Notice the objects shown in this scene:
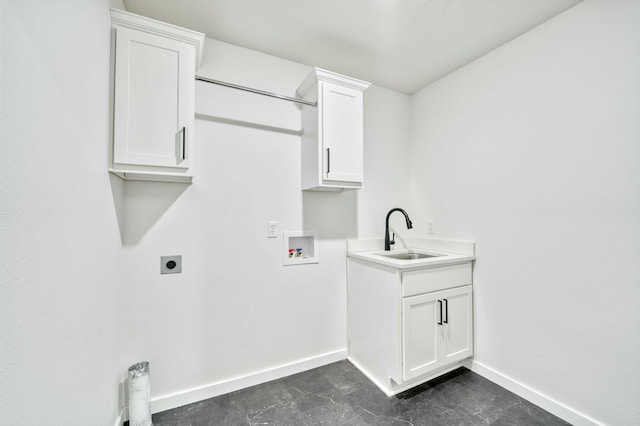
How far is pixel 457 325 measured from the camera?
6.50 ft

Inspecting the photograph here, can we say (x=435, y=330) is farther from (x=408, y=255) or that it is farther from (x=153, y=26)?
(x=153, y=26)

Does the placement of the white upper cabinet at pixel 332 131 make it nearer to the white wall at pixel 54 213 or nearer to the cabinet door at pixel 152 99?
the cabinet door at pixel 152 99

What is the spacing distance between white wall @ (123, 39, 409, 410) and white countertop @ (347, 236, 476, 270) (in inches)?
7.0

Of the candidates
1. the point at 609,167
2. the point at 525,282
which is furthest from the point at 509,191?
the point at 525,282

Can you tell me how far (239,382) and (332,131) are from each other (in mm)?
1893

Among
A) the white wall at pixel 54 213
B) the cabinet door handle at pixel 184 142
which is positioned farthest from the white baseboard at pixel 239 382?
the cabinet door handle at pixel 184 142

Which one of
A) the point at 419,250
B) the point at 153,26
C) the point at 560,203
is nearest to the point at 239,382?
the point at 419,250

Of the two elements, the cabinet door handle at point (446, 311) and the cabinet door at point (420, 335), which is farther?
the cabinet door handle at point (446, 311)

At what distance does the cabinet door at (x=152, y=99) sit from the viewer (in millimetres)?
1308

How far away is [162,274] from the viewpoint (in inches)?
65.0

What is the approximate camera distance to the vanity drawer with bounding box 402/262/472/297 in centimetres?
175

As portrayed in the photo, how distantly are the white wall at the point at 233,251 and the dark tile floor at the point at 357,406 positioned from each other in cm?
15

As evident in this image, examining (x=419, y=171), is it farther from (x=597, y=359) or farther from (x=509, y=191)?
(x=597, y=359)

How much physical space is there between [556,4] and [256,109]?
1.97 meters
